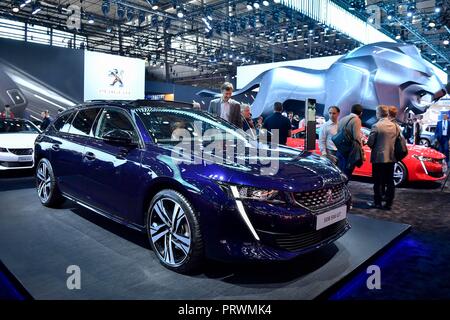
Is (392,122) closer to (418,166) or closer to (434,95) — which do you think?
(418,166)

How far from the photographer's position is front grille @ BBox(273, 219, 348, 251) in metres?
2.36

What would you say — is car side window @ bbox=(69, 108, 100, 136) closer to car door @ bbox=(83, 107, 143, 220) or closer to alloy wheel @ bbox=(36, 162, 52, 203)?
car door @ bbox=(83, 107, 143, 220)

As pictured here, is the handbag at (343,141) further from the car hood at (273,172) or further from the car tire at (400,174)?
the car hood at (273,172)

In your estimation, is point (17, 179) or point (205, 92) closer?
point (17, 179)

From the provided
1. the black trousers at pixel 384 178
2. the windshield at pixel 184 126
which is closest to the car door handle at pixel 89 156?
the windshield at pixel 184 126

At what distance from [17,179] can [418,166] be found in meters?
7.19

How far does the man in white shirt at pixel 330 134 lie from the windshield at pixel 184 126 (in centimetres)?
215

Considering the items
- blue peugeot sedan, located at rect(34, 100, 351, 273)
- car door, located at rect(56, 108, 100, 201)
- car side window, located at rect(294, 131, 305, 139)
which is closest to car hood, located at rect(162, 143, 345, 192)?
blue peugeot sedan, located at rect(34, 100, 351, 273)

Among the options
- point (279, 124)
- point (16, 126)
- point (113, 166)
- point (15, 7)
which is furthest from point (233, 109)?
point (15, 7)

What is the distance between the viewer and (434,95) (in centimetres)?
1071

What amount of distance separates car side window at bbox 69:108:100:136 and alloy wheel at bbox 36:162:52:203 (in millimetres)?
697

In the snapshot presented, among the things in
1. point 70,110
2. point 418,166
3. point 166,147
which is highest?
point 70,110
